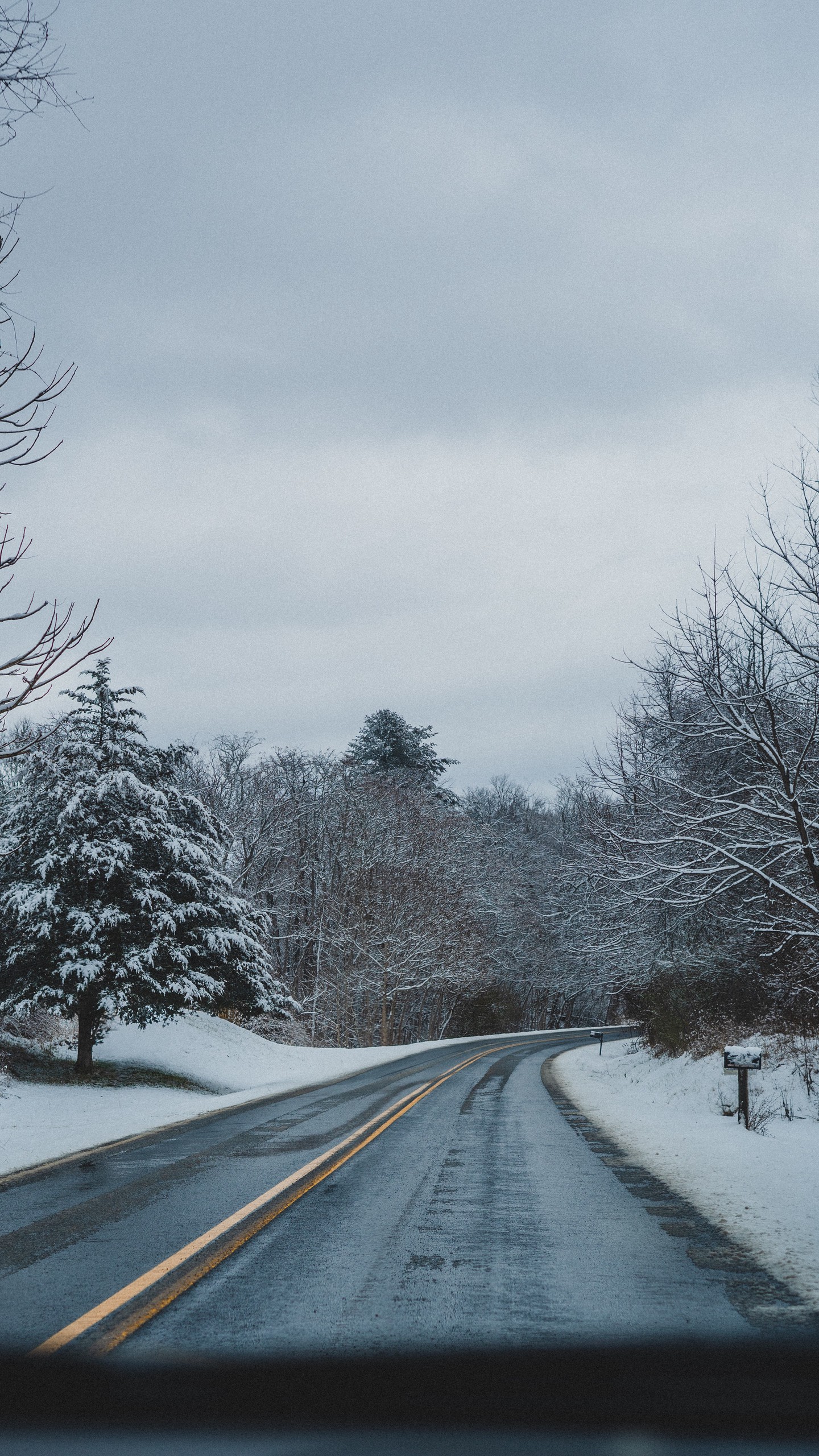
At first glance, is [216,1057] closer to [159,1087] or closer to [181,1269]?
[159,1087]

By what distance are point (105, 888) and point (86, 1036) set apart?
2.91m

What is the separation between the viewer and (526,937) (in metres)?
68.8

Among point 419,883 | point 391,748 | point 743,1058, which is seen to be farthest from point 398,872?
point 743,1058

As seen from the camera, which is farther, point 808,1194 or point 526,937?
point 526,937

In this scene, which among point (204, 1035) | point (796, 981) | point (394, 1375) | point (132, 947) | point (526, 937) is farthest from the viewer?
point (526, 937)

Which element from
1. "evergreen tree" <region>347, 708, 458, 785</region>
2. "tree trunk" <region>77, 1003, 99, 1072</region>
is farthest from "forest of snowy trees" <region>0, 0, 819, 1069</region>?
"evergreen tree" <region>347, 708, 458, 785</region>

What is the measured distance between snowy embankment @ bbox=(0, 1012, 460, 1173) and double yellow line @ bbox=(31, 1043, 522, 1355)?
3235 millimetres

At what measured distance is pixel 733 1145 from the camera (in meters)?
11.7

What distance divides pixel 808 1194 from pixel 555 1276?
151 inches

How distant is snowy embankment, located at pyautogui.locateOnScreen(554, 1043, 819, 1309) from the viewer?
7062 mm

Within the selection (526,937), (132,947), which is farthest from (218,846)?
(526,937)

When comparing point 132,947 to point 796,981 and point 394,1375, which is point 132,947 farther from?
point 394,1375

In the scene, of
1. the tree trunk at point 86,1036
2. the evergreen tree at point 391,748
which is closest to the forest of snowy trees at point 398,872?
the tree trunk at point 86,1036

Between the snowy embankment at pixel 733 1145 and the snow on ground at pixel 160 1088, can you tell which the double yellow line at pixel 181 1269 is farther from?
the snow on ground at pixel 160 1088
